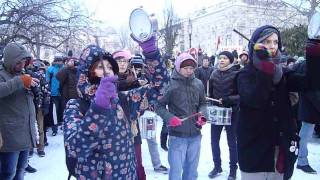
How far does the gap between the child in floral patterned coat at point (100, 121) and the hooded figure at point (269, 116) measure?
0.75 m

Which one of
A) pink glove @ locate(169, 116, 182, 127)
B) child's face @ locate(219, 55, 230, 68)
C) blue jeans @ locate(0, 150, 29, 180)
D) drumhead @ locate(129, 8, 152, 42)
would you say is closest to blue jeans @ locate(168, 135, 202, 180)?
pink glove @ locate(169, 116, 182, 127)

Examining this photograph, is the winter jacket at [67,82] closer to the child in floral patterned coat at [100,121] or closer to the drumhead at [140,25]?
the child in floral patterned coat at [100,121]

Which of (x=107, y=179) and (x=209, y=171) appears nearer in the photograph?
(x=107, y=179)

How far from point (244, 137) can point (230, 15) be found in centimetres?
5500

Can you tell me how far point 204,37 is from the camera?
6538 centimetres

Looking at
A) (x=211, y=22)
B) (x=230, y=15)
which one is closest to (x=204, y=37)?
(x=211, y=22)

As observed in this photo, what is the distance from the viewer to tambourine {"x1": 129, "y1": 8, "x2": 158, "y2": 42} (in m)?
3.03

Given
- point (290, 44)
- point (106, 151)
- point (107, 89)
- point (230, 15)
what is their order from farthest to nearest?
point (230, 15), point (290, 44), point (106, 151), point (107, 89)

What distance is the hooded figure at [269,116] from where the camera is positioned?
3.12 meters

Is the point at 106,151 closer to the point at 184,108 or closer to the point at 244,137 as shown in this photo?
the point at 244,137

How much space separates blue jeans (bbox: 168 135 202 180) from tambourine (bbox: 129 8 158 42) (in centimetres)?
240

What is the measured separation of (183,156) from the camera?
17.4 ft

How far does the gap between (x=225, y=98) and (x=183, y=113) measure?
4.04 ft

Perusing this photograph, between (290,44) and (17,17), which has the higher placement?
(17,17)
